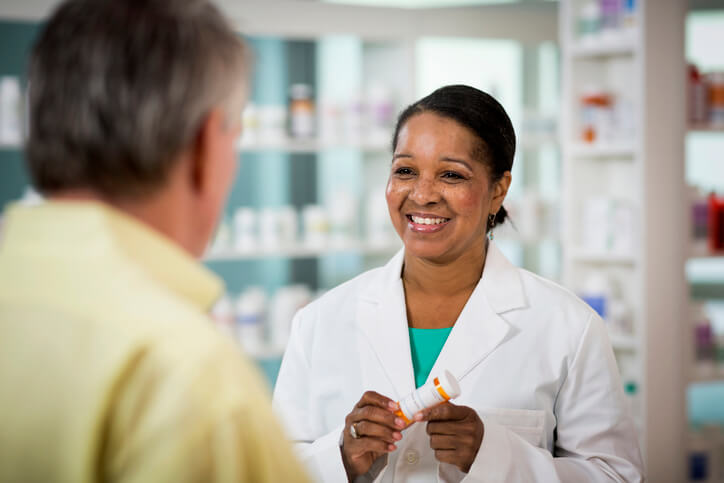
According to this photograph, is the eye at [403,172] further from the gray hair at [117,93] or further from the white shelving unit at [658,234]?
the white shelving unit at [658,234]

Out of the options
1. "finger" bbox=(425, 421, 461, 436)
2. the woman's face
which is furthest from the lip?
"finger" bbox=(425, 421, 461, 436)

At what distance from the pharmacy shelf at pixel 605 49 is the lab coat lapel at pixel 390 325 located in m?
2.10

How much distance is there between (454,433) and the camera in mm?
1291

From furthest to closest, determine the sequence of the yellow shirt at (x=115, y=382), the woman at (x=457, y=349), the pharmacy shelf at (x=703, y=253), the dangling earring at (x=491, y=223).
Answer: the pharmacy shelf at (x=703, y=253), the dangling earring at (x=491, y=223), the woman at (x=457, y=349), the yellow shirt at (x=115, y=382)

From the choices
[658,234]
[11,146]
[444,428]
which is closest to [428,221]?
[444,428]

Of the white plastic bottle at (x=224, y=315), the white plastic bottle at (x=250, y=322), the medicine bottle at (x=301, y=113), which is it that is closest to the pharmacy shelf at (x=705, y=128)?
the medicine bottle at (x=301, y=113)

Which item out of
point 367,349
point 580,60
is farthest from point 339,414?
point 580,60

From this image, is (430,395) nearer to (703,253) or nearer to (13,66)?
(703,253)

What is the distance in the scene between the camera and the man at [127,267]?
0.59 m

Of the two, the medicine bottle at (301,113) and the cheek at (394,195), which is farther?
the medicine bottle at (301,113)

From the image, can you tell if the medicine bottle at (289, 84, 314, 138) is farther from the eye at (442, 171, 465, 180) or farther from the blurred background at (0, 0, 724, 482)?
the eye at (442, 171, 465, 180)

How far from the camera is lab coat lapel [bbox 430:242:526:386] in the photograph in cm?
148

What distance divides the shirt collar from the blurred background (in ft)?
9.21

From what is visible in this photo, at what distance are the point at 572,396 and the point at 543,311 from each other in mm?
195
